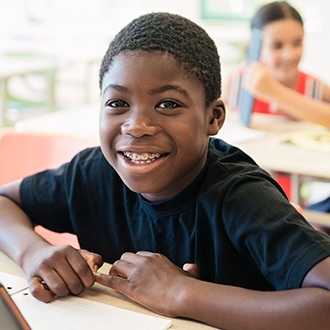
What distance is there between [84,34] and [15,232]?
15.7ft

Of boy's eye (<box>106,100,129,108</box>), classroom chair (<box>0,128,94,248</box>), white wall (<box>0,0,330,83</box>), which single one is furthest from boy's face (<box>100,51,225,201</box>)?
white wall (<box>0,0,330,83</box>)

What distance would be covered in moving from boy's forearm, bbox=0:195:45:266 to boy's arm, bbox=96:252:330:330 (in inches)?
7.7

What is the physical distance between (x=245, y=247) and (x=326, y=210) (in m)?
1.53

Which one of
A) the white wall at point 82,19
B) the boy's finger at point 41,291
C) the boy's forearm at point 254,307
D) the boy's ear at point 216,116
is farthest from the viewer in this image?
the white wall at point 82,19

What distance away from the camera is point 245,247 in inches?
40.2

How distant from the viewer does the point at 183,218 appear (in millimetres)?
1137

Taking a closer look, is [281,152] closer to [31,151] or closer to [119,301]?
[31,151]

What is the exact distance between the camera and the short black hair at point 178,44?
1047mm

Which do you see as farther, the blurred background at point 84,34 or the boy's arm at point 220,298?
the blurred background at point 84,34

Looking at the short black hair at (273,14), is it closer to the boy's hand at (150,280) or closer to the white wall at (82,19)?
the boy's hand at (150,280)

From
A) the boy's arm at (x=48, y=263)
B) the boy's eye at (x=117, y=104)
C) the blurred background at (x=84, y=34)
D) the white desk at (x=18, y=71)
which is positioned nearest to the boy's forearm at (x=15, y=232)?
the boy's arm at (x=48, y=263)

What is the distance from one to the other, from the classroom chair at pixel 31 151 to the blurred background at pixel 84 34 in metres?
3.16

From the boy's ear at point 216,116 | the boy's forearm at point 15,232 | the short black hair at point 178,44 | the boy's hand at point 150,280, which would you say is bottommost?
the boy's forearm at point 15,232

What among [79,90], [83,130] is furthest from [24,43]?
[83,130]
